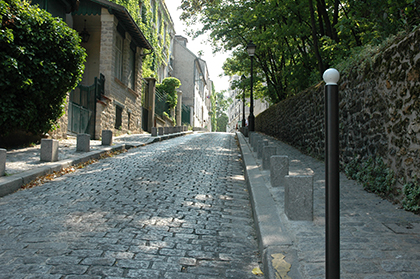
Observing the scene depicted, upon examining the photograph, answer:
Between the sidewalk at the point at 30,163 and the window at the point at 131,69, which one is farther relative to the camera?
the window at the point at 131,69

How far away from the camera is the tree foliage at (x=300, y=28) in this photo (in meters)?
7.80

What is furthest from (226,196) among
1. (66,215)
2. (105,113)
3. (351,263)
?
(105,113)

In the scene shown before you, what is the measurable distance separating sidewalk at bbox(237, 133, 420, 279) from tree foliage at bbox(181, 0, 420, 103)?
107 inches

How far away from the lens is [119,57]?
1670 centimetres

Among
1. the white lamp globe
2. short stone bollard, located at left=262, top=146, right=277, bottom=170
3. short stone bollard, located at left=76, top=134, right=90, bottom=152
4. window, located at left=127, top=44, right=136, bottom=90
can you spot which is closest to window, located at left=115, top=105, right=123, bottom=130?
window, located at left=127, top=44, right=136, bottom=90

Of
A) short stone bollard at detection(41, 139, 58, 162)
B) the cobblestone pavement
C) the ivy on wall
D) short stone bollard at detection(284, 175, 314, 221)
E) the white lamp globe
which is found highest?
the ivy on wall

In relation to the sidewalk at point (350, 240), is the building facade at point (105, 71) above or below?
above

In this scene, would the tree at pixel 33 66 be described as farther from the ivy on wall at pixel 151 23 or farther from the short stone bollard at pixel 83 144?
the ivy on wall at pixel 151 23

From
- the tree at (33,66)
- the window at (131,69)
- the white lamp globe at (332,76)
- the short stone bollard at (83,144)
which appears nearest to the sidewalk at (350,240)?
the white lamp globe at (332,76)

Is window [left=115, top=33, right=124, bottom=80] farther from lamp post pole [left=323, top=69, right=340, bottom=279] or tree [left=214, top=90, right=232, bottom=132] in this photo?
tree [left=214, top=90, right=232, bottom=132]

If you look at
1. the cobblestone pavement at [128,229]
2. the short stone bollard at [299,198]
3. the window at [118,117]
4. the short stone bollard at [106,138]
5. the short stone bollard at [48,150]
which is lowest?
the cobblestone pavement at [128,229]

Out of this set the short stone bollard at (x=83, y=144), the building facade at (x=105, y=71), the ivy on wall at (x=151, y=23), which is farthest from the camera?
the ivy on wall at (x=151, y=23)

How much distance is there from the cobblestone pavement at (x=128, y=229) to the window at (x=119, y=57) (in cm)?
1142

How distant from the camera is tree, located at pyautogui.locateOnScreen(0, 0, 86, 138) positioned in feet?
24.2
